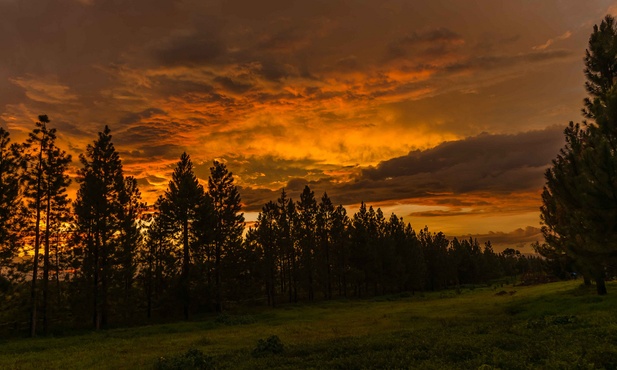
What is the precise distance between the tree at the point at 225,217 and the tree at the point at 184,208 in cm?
389

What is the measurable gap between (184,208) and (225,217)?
837 centimetres

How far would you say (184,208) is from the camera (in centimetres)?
5219

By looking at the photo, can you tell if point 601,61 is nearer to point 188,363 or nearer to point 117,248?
point 188,363

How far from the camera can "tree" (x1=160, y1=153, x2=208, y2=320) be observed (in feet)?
171

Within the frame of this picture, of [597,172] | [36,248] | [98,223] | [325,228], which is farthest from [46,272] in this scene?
[325,228]

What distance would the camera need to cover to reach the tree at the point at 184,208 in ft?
171

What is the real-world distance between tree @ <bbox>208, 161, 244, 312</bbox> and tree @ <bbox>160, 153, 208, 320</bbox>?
12.7ft

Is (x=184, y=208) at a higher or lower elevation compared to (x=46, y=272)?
higher

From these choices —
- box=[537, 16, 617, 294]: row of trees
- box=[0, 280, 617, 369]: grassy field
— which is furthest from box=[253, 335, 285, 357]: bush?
box=[537, 16, 617, 294]: row of trees

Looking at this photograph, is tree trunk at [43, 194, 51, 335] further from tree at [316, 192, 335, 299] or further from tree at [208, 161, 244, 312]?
tree at [316, 192, 335, 299]

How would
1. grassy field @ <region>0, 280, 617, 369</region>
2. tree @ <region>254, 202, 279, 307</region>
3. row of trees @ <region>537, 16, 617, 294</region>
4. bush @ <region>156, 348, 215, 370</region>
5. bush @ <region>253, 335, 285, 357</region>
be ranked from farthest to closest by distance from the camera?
tree @ <region>254, 202, 279, 307</region> → row of trees @ <region>537, 16, 617, 294</region> → bush @ <region>253, 335, 285, 357</region> → bush @ <region>156, 348, 215, 370</region> → grassy field @ <region>0, 280, 617, 369</region>

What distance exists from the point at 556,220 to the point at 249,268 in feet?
136

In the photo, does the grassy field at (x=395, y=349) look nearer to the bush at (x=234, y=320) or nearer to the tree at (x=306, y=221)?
the bush at (x=234, y=320)

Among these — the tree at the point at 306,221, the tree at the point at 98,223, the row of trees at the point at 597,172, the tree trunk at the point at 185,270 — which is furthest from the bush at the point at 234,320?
the tree at the point at 306,221
